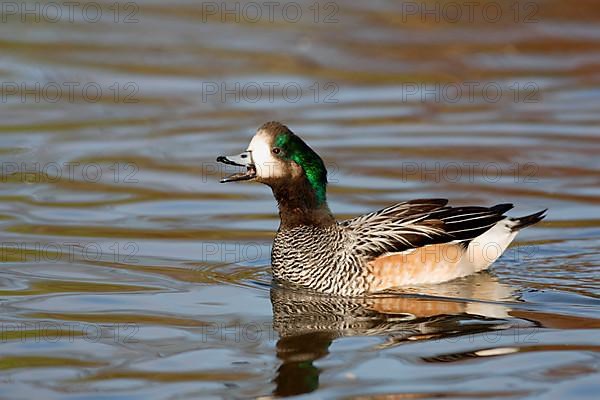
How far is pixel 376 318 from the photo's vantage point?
8234mm

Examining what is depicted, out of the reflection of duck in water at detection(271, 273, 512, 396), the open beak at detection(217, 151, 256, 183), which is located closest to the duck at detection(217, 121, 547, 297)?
the open beak at detection(217, 151, 256, 183)

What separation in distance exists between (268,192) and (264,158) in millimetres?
2883

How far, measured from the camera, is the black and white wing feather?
910 cm

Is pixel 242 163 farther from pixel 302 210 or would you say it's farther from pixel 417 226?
pixel 417 226

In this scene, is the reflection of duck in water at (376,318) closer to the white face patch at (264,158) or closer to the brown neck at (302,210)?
the brown neck at (302,210)

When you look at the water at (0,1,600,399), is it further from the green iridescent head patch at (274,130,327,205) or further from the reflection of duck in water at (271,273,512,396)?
the green iridescent head patch at (274,130,327,205)

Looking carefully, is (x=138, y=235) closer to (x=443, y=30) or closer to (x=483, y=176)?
(x=483, y=176)

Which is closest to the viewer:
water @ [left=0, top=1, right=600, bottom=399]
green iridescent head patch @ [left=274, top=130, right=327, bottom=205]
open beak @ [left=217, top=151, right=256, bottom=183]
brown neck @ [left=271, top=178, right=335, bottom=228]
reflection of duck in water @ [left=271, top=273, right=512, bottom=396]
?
water @ [left=0, top=1, right=600, bottom=399]

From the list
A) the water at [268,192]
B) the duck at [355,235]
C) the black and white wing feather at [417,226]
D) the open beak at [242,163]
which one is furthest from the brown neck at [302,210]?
the water at [268,192]

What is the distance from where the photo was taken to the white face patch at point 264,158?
9.05 m

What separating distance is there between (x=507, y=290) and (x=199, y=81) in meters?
8.41

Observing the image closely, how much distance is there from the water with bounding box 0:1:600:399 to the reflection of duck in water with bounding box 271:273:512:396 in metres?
0.02

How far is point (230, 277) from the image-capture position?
9.20 metres

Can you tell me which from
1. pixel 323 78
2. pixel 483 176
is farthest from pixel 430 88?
pixel 483 176
